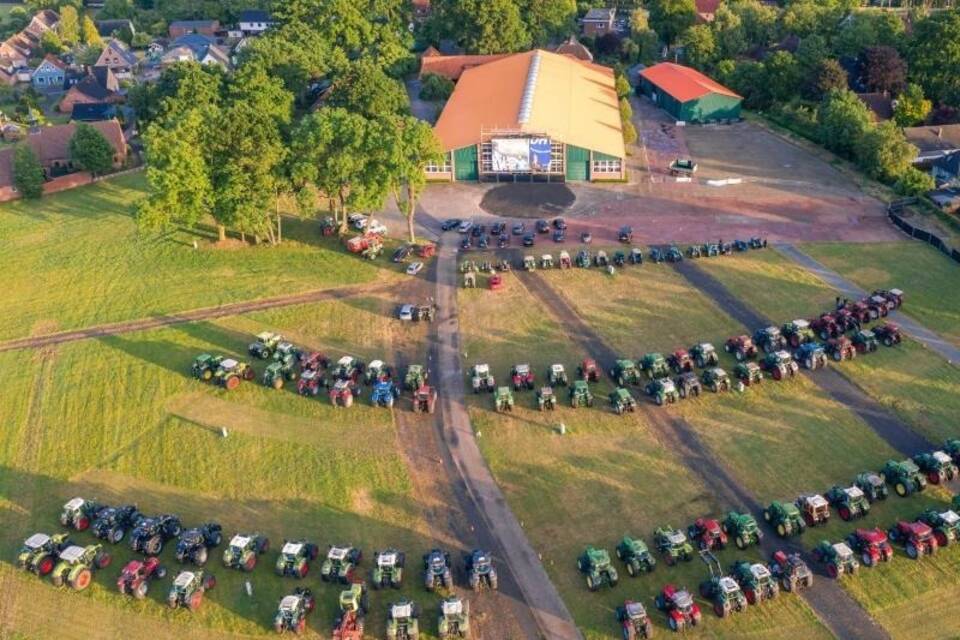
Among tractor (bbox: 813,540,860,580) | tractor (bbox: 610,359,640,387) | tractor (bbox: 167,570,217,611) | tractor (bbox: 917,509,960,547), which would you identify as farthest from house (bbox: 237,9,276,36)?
tractor (bbox: 917,509,960,547)

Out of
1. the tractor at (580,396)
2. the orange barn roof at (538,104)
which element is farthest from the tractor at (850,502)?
the orange barn roof at (538,104)

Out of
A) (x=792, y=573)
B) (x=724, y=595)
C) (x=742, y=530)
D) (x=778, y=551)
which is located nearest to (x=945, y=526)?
(x=778, y=551)

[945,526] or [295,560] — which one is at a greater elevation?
[945,526]

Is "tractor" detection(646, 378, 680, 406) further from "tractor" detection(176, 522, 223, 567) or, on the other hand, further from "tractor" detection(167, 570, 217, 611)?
"tractor" detection(167, 570, 217, 611)

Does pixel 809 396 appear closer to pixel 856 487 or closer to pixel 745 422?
pixel 745 422

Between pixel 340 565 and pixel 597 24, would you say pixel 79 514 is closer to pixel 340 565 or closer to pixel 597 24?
pixel 340 565

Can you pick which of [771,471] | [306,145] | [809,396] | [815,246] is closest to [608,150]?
[815,246]
